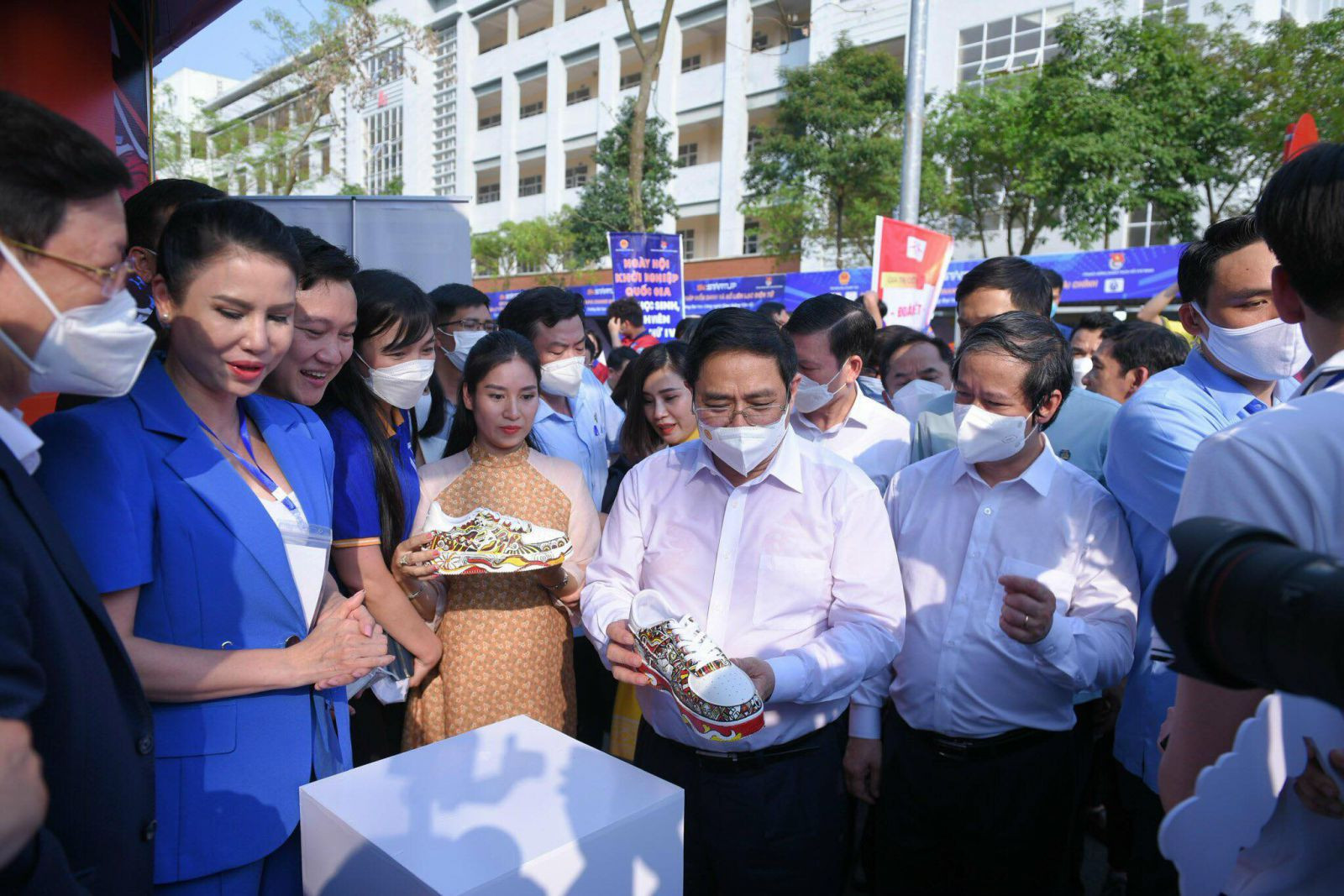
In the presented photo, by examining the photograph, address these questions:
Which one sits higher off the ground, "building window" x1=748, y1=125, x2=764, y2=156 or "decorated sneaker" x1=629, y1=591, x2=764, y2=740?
"building window" x1=748, y1=125, x2=764, y2=156

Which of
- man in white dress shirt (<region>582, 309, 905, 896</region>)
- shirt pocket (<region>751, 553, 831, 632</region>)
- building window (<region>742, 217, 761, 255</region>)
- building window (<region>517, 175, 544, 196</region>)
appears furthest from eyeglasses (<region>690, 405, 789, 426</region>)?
building window (<region>517, 175, 544, 196</region>)

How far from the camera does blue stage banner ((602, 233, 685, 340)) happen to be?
30.4 ft

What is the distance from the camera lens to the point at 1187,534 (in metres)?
0.85

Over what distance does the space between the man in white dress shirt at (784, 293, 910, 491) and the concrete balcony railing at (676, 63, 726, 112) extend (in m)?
30.4

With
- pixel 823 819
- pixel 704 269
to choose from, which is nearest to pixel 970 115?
pixel 704 269

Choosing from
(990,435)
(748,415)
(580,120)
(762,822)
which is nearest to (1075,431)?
(990,435)

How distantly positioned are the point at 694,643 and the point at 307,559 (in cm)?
82

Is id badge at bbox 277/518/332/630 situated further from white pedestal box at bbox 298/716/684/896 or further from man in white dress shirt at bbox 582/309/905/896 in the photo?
man in white dress shirt at bbox 582/309/905/896

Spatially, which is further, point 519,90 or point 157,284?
point 519,90

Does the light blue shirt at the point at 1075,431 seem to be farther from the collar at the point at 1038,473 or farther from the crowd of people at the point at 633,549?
the collar at the point at 1038,473

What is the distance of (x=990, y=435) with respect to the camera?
2270mm

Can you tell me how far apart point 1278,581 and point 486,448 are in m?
2.45

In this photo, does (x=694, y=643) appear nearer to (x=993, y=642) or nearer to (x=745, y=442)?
(x=745, y=442)

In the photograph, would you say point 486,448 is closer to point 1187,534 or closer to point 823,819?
point 823,819
